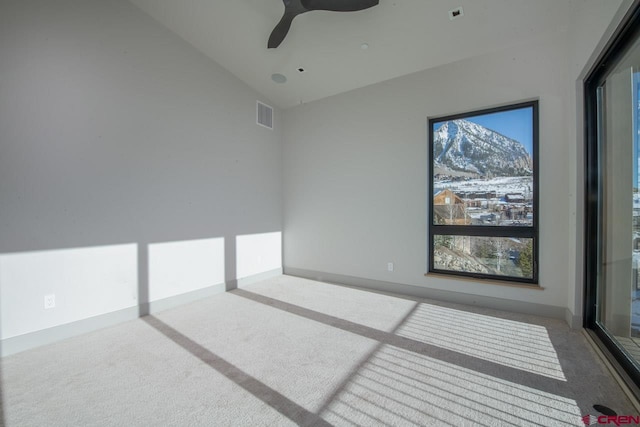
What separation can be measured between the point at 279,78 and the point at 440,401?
12.8ft

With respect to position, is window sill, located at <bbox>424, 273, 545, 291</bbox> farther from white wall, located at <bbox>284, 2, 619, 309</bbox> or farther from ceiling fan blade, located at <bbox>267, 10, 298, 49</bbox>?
ceiling fan blade, located at <bbox>267, 10, 298, 49</bbox>

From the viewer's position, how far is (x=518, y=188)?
287cm

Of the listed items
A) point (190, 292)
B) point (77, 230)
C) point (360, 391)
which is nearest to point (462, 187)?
point (360, 391)

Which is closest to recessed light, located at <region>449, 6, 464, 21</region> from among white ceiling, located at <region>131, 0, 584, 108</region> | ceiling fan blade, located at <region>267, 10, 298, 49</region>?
white ceiling, located at <region>131, 0, 584, 108</region>

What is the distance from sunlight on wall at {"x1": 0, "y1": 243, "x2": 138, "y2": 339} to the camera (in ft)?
6.79

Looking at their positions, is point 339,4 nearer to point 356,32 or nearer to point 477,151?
point 356,32

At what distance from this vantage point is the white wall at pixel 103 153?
2111mm

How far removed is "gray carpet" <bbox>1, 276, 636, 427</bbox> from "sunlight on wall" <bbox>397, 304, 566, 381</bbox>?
13 mm

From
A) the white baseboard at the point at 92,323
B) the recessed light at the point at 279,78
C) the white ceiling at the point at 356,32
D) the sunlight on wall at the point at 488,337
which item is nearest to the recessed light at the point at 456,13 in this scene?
the white ceiling at the point at 356,32

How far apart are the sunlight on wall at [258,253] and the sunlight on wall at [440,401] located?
252 centimetres

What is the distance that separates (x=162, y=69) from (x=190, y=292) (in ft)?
8.49

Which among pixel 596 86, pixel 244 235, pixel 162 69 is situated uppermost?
pixel 162 69

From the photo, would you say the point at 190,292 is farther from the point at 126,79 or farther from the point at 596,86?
the point at 596,86

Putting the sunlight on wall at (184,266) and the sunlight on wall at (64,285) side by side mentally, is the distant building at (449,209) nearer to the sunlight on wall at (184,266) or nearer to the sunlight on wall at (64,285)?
the sunlight on wall at (184,266)
